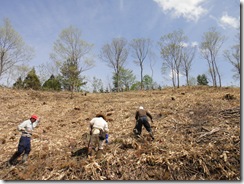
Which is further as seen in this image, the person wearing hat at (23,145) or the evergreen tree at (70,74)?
the evergreen tree at (70,74)

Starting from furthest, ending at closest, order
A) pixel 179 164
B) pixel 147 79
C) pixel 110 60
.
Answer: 1. pixel 147 79
2. pixel 110 60
3. pixel 179 164

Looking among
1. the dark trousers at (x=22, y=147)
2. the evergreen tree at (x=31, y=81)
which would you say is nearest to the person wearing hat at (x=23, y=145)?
the dark trousers at (x=22, y=147)

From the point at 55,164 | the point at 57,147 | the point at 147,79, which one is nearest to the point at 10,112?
the point at 57,147

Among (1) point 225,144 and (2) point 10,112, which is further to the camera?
(2) point 10,112

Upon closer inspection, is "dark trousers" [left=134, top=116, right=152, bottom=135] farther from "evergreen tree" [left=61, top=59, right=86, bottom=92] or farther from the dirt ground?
"evergreen tree" [left=61, top=59, right=86, bottom=92]

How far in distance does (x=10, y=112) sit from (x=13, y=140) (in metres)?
6.10

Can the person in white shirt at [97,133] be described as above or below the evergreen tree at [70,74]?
below

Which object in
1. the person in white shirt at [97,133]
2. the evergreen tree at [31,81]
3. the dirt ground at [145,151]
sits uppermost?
the evergreen tree at [31,81]

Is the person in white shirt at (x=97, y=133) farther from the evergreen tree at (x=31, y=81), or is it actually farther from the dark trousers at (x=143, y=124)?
the evergreen tree at (x=31, y=81)

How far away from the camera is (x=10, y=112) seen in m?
13.8

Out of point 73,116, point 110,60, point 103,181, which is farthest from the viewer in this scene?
point 110,60

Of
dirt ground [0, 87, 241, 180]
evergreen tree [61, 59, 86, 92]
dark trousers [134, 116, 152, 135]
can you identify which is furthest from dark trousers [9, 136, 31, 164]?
evergreen tree [61, 59, 86, 92]

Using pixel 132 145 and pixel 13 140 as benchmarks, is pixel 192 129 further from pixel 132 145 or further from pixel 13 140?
pixel 13 140

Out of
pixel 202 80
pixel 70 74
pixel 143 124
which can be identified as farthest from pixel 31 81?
pixel 202 80
